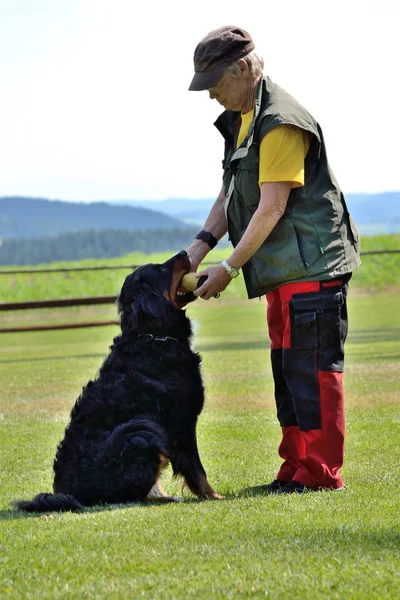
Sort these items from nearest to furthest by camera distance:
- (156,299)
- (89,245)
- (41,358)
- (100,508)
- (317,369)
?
(100,508) < (317,369) < (156,299) < (41,358) < (89,245)

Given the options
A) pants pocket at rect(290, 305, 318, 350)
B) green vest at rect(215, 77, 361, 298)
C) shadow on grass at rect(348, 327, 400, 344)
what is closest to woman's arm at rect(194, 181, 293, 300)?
green vest at rect(215, 77, 361, 298)

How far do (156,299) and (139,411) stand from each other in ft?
2.10

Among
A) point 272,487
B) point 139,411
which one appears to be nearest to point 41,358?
point 272,487

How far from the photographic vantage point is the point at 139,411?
531 centimetres

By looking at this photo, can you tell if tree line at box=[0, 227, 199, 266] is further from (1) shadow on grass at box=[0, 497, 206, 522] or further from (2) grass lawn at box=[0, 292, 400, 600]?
(1) shadow on grass at box=[0, 497, 206, 522]

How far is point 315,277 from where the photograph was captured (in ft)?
17.4

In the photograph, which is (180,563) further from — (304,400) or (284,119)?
(284,119)

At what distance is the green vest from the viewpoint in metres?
5.29

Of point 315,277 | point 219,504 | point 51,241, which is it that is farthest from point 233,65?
point 51,241

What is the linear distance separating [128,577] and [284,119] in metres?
2.53

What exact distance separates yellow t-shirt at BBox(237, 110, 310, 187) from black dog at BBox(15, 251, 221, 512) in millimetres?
806

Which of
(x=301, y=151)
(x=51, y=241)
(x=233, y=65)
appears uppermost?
(x=233, y=65)

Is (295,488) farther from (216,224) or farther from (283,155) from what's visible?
(283,155)

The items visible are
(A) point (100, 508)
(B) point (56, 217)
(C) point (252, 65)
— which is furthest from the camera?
(B) point (56, 217)
